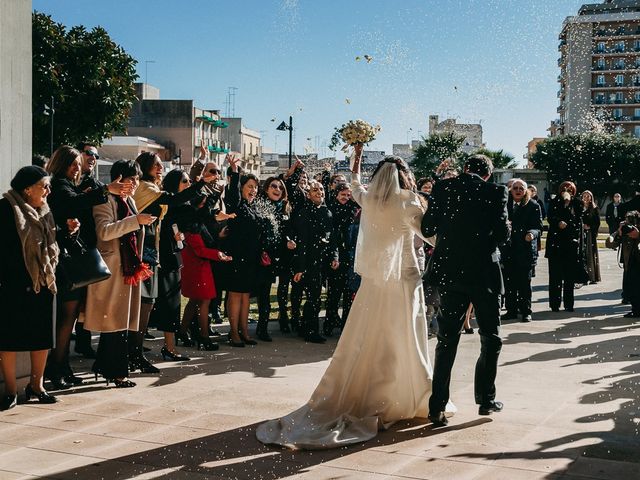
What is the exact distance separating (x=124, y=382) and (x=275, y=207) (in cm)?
363

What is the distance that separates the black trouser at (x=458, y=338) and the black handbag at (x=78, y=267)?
2.92 metres

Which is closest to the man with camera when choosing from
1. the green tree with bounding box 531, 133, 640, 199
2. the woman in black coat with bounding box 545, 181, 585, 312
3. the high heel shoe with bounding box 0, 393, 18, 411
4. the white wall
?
the woman in black coat with bounding box 545, 181, 585, 312

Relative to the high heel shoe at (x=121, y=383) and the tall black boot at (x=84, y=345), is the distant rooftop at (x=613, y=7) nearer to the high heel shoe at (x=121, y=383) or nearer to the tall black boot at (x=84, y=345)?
the tall black boot at (x=84, y=345)

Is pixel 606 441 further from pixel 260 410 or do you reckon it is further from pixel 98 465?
pixel 98 465

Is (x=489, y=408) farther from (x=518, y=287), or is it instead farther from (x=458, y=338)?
(x=518, y=287)

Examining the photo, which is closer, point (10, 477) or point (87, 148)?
point (10, 477)

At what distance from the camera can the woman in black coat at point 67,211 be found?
6.85 m

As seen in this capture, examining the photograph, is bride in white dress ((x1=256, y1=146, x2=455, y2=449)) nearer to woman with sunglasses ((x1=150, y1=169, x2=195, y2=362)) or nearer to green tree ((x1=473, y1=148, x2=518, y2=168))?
woman with sunglasses ((x1=150, y1=169, x2=195, y2=362))

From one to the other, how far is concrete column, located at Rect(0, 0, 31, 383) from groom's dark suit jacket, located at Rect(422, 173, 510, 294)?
12.2 feet

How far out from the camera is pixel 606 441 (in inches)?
222

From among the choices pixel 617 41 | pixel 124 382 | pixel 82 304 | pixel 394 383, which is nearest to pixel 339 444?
pixel 394 383

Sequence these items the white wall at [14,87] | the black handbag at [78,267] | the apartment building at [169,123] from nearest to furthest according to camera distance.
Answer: the black handbag at [78,267] → the white wall at [14,87] → the apartment building at [169,123]

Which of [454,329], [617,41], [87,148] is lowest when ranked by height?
[454,329]

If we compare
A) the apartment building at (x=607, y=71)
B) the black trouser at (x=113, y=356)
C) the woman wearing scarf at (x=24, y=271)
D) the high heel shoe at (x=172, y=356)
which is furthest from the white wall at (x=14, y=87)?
the apartment building at (x=607, y=71)
